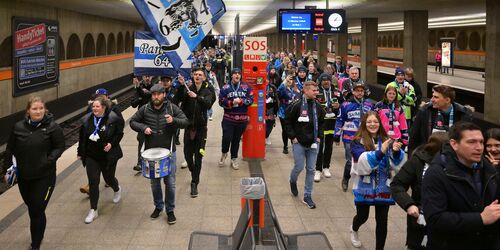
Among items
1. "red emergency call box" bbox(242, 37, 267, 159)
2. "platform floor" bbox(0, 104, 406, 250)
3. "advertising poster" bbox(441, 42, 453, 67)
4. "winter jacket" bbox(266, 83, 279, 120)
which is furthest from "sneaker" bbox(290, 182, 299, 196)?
"advertising poster" bbox(441, 42, 453, 67)

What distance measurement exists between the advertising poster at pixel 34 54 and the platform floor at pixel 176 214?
737 centimetres

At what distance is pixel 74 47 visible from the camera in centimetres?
2195

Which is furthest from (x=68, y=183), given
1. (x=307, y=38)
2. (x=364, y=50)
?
(x=307, y=38)

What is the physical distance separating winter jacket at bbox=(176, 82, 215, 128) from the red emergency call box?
83.1 inches

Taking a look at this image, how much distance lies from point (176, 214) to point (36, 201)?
1933 millimetres

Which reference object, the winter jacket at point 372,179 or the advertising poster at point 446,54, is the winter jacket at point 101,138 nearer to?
A: the winter jacket at point 372,179

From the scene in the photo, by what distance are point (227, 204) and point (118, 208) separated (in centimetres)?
153

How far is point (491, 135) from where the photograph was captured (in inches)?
162

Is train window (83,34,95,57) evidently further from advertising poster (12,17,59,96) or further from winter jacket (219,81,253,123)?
winter jacket (219,81,253,123)

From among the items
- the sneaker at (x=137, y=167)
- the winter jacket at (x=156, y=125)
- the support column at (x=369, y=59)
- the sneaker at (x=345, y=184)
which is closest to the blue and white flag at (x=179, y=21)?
the winter jacket at (x=156, y=125)

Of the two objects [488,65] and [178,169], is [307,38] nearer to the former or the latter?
[488,65]

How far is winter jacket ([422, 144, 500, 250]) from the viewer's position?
9.74 feet

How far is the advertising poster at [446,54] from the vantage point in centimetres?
3084

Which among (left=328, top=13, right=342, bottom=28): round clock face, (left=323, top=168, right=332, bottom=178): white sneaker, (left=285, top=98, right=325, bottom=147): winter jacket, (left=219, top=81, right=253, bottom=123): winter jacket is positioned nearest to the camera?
(left=285, top=98, right=325, bottom=147): winter jacket
